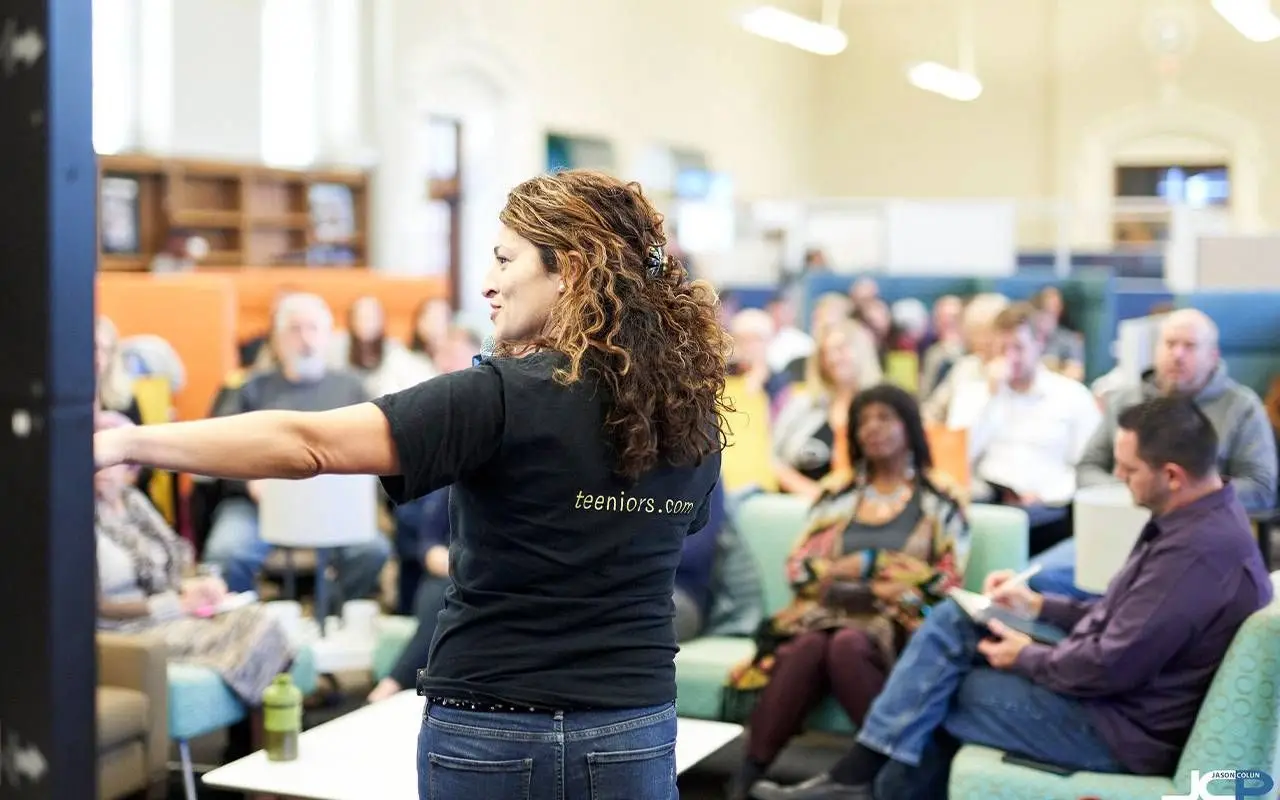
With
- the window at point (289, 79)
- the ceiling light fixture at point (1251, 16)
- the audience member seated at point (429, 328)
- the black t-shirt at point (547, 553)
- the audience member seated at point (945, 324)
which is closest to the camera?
the black t-shirt at point (547, 553)

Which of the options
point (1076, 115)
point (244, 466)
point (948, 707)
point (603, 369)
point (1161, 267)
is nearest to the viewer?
point (244, 466)

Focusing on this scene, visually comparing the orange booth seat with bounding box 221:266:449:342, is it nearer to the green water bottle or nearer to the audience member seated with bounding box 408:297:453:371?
the audience member seated with bounding box 408:297:453:371

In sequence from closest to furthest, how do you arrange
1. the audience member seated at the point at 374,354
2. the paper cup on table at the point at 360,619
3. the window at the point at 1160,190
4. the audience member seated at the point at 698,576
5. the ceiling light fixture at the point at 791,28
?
the audience member seated at the point at 698,576
the paper cup on table at the point at 360,619
the audience member seated at the point at 374,354
the ceiling light fixture at the point at 791,28
the window at the point at 1160,190

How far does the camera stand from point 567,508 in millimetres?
1733

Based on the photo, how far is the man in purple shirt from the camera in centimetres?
346

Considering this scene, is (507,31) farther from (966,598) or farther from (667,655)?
(667,655)

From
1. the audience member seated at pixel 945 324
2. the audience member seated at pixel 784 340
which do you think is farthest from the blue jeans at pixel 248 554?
the audience member seated at pixel 945 324

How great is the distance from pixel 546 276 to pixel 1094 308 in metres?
7.63

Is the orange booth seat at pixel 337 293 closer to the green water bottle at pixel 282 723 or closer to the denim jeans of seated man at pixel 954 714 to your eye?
the denim jeans of seated man at pixel 954 714

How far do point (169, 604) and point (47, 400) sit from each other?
12.2 ft

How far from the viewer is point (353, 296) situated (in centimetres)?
930

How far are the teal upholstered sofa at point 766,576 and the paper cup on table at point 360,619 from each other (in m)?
0.04

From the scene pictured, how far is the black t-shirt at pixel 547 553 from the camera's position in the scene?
5.55ft

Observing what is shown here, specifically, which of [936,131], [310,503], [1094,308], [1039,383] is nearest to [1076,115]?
[936,131]
